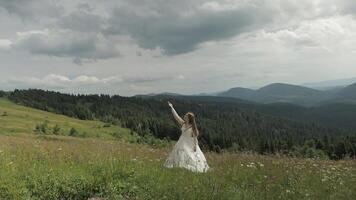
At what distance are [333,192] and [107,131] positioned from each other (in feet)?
453

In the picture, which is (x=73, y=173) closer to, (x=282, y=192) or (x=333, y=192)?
(x=282, y=192)

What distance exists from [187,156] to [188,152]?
0.64 ft

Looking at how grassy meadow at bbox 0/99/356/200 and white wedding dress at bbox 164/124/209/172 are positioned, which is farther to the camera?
white wedding dress at bbox 164/124/209/172

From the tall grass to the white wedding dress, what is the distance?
1.87ft

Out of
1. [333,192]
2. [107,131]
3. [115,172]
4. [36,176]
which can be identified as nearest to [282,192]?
[333,192]

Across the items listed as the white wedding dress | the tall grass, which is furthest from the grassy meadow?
the white wedding dress

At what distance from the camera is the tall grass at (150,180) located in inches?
339

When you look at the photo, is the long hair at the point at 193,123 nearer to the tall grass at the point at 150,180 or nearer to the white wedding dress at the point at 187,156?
the white wedding dress at the point at 187,156

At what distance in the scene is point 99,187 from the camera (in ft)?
30.3

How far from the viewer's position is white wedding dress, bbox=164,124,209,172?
13.4 m

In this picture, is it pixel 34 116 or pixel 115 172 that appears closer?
pixel 115 172

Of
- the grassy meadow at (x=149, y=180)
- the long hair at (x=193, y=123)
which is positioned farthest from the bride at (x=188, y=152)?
the grassy meadow at (x=149, y=180)

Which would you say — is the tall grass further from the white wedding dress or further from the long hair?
the long hair

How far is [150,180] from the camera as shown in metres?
10.2
